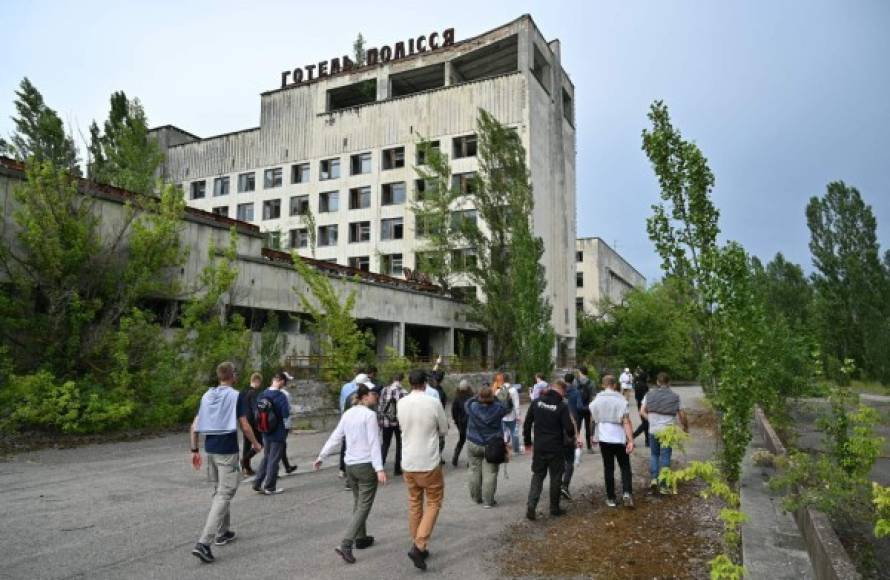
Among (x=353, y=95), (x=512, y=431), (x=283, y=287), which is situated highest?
(x=353, y=95)

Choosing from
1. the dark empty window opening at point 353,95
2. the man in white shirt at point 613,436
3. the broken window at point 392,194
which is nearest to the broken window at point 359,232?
the broken window at point 392,194

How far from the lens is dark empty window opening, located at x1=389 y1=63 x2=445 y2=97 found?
1871 inches

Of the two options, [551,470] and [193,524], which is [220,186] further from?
[551,470]

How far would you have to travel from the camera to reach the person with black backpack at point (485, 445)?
8664 mm

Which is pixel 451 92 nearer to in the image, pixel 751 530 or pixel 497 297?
pixel 497 297

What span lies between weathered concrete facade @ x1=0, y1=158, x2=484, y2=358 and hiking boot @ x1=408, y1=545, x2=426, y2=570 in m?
14.3

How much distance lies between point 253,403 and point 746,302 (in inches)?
320

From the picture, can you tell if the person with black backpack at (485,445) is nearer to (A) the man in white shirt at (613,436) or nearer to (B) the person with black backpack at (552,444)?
(B) the person with black backpack at (552,444)

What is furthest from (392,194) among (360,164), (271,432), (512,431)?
(271,432)

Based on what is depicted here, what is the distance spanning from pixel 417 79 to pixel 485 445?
45.7 metres

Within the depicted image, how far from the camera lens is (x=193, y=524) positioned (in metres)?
7.55

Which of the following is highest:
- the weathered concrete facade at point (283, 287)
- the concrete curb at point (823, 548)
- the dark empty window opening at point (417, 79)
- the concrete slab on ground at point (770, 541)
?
the dark empty window opening at point (417, 79)

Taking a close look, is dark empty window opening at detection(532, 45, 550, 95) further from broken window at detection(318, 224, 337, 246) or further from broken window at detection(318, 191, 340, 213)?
broken window at detection(318, 224, 337, 246)

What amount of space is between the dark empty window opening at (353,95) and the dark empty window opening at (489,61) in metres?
7.58
